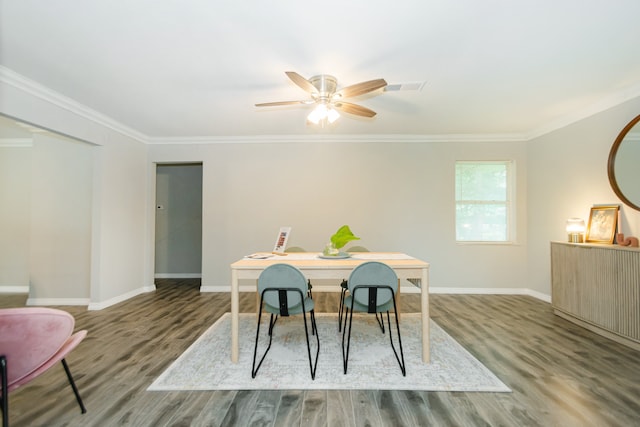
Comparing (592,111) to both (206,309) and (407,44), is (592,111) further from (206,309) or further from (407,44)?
(206,309)

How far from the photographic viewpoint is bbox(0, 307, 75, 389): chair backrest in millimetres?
1378

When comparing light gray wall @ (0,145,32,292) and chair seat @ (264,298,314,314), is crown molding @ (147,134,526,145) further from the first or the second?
chair seat @ (264,298,314,314)

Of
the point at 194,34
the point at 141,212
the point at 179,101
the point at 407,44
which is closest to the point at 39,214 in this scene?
the point at 141,212

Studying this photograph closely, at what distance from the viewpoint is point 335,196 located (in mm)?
4695

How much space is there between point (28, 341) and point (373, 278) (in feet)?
6.89

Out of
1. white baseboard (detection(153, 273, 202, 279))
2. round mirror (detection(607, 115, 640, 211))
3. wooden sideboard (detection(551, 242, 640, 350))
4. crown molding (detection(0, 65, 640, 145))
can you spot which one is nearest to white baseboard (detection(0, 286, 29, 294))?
white baseboard (detection(153, 273, 202, 279))

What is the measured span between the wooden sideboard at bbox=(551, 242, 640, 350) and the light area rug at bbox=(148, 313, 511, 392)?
62.8 inches

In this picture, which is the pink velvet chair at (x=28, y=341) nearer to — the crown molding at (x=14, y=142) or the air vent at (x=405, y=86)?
the air vent at (x=405, y=86)

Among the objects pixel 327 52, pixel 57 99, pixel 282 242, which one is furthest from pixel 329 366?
pixel 57 99

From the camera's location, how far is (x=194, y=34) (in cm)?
208

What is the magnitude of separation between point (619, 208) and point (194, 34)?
462 cm

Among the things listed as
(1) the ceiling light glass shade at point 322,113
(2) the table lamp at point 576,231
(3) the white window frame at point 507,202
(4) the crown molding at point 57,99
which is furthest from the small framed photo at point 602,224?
(4) the crown molding at point 57,99

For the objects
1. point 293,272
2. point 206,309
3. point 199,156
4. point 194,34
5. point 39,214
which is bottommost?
point 206,309

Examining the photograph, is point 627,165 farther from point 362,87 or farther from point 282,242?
point 282,242
